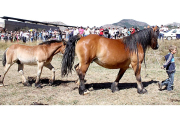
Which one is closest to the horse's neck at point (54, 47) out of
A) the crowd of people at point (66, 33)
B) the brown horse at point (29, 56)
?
the brown horse at point (29, 56)

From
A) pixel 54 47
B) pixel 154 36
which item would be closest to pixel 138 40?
pixel 154 36

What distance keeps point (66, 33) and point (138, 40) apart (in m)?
14.0

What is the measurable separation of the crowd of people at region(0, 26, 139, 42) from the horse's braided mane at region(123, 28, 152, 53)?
408 inches

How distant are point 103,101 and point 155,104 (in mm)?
1529

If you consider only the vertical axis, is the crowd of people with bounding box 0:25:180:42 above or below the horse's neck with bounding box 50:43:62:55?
above

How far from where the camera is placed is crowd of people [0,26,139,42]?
1766cm

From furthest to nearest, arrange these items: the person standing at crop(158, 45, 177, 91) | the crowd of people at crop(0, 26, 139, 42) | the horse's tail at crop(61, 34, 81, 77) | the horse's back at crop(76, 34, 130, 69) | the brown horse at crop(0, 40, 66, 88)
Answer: the crowd of people at crop(0, 26, 139, 42) → the brown horse at crop(0, 40, 66, 88) → the horse's tail at crop(61, 34, 81, 77) → the person standing at crop(158, 45, 177, 91) → the horse's back at crop(76, 34, 130, 69)

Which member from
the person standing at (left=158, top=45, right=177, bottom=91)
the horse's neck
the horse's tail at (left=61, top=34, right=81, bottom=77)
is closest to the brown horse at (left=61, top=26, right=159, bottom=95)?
the horse's tail at (left=61, top=34, right=81, bottom=77)

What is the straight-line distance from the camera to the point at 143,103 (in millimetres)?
5133

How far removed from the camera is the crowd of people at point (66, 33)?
695 inches

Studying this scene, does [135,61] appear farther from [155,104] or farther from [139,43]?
[155,104]

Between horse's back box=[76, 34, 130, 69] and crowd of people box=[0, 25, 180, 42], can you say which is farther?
crowd of people box=[0, 25, 180, 42]

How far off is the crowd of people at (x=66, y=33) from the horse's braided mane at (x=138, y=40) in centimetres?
1037

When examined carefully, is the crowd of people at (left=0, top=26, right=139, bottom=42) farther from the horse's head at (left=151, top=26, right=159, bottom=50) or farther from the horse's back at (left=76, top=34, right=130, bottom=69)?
the horse's back at (left=76, top=34, right=130, bottom=69)
